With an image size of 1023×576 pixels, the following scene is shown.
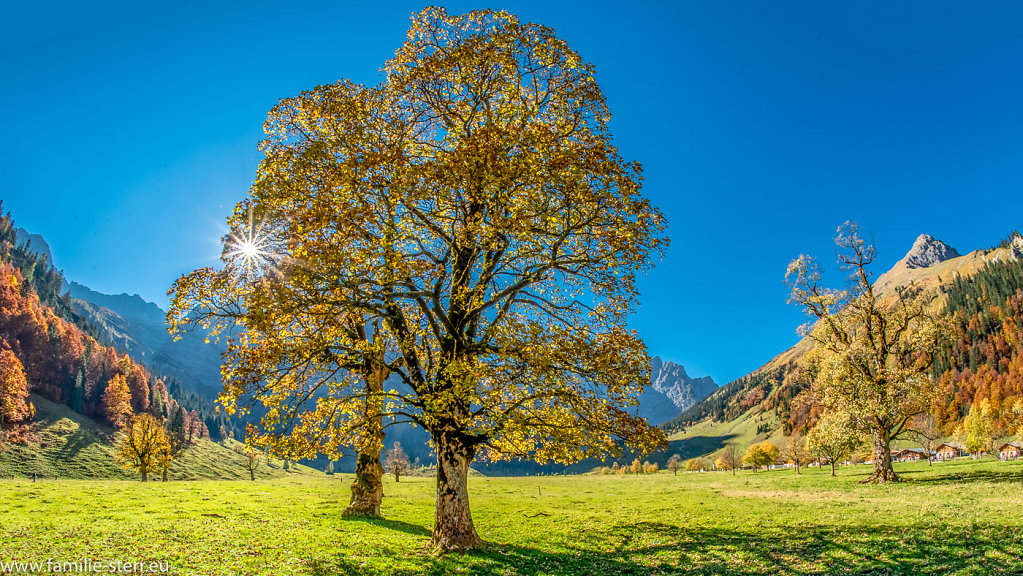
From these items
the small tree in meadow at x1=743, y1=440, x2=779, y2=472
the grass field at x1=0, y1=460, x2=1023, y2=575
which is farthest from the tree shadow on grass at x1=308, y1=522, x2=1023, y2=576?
the small tree in meadow at x1=743, y1=440, x2=779, y2=472

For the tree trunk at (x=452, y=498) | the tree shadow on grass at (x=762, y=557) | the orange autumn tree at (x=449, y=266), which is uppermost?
the orange autumn tree at (x=449, y=266)

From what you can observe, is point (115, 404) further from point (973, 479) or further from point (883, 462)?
point (973, 479)

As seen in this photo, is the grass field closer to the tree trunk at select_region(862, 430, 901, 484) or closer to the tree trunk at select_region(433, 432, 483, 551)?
the tree trunk at select_region(433, 432, 483, 551)

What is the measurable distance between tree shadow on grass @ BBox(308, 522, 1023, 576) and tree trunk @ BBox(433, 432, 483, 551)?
2.52ft

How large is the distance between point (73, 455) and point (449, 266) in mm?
179590

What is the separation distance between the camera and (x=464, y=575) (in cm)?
1400

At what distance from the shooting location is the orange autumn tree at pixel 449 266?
629 inches

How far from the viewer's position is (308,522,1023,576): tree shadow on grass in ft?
45.7

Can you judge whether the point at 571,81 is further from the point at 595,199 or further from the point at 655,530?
the point at 655,530

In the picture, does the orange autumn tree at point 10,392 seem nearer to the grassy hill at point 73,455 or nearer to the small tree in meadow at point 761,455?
the grassy hill at point 73,455

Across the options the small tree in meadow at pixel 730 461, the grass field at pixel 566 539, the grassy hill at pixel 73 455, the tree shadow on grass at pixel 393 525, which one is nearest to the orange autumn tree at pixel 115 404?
the grassy hill at pixel 73 455

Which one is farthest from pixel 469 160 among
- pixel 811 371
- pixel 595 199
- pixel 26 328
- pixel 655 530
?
pixel 26 328

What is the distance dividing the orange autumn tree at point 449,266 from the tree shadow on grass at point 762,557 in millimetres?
2727

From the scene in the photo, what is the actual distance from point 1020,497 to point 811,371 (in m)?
24.8
